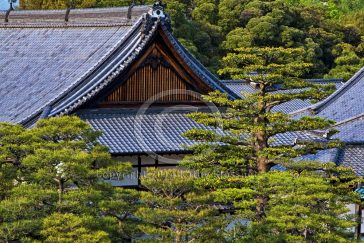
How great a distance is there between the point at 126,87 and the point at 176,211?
18.6 ft

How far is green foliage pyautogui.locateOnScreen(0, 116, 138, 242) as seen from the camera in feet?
48.4

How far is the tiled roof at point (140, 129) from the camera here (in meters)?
19.5

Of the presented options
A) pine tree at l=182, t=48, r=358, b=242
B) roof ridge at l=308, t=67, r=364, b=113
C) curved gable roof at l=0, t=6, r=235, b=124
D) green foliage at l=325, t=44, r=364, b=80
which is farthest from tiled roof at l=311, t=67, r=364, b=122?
green foliage at l=325, t=44, r=364, b=80

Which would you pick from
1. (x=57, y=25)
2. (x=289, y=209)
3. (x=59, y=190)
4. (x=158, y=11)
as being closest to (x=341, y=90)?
(x=57, y=25)

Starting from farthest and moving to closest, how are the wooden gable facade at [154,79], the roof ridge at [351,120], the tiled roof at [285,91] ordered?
the tiled roof at [285,91], the roof ridge at [351,120], the wooden gable facade at [154,79]

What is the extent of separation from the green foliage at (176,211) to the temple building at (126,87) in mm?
2946

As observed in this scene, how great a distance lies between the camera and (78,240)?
14.6 m

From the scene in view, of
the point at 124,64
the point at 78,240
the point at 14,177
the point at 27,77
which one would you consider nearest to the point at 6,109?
the point at 27,77

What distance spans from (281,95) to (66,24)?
364 inches

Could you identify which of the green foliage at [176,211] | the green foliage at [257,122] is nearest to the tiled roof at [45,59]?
the green foliage at [257,122]

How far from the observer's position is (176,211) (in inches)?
599

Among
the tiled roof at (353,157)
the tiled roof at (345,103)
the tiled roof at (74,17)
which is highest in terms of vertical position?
the tiled roof at (74,17)

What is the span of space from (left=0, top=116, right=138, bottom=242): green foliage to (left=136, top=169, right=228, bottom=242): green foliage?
43 cm

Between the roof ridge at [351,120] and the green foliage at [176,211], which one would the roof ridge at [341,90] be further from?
the green foliage at [176,211]
